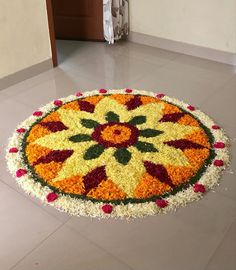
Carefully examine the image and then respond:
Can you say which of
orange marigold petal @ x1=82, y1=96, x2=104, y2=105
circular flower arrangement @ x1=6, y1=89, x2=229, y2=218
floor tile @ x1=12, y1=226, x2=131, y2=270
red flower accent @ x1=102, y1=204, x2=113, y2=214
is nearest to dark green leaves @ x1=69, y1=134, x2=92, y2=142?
circular flower arrangement @ x1=6, y1=89, x2=229, y2=218

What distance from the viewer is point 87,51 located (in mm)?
3475

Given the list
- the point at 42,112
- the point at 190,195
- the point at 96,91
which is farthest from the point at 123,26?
the point at 190,195

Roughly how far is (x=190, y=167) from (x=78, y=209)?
2.08 ft

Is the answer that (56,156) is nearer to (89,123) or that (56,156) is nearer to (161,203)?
(89,123)

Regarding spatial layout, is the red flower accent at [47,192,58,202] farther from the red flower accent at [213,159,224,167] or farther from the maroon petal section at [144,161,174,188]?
the red flower accent at [213,159,224,167]

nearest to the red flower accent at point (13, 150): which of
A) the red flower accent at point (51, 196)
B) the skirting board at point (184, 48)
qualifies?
the red flower accent at point (51, 196)

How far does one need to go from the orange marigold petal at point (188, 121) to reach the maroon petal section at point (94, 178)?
667mm

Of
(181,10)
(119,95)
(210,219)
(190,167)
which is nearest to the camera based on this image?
(210,219)

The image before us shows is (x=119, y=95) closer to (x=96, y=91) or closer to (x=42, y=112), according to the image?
(x=96, y=91)

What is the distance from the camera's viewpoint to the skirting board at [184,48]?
3.16m

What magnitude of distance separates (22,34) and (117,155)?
143 cm

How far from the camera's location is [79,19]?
367cm

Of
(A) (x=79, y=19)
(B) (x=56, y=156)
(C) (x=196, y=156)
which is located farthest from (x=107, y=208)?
(A) (x=79, y=19)

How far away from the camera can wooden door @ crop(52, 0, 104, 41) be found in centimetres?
358
